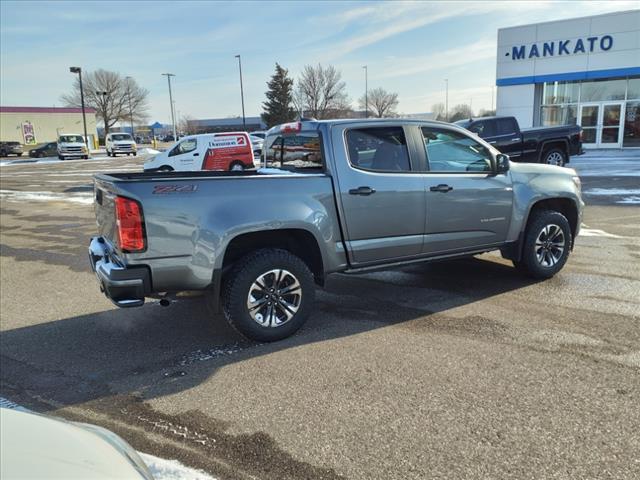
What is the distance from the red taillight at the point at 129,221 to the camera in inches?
153

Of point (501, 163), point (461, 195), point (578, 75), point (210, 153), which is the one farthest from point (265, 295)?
point (578, 75)

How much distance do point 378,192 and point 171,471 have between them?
9.73 feet

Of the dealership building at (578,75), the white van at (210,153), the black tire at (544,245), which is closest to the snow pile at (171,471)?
the black tire at (544,245)

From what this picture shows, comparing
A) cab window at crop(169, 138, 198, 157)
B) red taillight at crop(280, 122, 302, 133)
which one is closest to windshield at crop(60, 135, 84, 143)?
cab window at crop(169, 138, 198, 157)

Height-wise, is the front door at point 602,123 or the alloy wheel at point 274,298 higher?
the front door at point 602,123

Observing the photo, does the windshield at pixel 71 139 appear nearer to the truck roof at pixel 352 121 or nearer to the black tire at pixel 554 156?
the black tire at pixel 554 156

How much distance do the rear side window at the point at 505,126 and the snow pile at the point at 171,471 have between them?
50.4 feet

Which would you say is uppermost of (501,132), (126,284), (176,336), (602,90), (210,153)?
(602,90)

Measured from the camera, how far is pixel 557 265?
612cm

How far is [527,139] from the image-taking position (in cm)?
1630

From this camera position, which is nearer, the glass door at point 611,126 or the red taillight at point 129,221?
the red taillight at point 129,221

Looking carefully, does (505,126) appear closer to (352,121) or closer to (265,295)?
(352,121)

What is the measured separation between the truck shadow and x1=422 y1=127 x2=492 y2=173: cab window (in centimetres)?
138

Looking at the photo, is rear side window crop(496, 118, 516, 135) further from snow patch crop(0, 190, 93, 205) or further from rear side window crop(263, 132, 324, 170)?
snow patch crop(0, 190, 93, 205)
